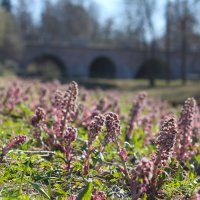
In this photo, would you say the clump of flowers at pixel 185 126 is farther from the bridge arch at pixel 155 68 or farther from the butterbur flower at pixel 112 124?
the bridge arch at pixel 155 68

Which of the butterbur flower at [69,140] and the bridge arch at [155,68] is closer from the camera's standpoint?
the butterbur flower at [69,140]

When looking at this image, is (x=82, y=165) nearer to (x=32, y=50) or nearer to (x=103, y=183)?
(x=103, y=183)

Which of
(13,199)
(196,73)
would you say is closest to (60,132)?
(13,199)

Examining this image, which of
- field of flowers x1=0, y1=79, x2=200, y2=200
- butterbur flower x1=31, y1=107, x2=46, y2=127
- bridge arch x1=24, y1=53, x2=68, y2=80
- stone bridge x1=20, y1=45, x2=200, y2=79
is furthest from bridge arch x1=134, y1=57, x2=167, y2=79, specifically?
butterbur flower x1=31, y1=107, x2=46, y2=127

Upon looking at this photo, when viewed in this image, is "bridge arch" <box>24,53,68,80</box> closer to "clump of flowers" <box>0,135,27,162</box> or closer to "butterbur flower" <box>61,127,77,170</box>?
"clump of flowers" <box>0,135,27,162</box>

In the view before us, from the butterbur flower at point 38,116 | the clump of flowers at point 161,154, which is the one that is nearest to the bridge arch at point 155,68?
the butterbur flower at point 38,116

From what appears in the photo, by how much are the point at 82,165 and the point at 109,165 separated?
44 centimetres

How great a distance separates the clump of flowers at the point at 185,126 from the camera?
4.45 meters

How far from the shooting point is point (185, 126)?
14.8 feet

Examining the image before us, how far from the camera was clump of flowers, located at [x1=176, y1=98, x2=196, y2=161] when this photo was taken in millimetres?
4445

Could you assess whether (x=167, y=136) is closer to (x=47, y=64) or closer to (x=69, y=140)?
(x=69, y=140)

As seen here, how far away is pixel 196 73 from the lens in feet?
224

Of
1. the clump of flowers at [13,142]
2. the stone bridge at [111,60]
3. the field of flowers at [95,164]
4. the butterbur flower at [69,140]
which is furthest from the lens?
the stone bridge at [111,60]

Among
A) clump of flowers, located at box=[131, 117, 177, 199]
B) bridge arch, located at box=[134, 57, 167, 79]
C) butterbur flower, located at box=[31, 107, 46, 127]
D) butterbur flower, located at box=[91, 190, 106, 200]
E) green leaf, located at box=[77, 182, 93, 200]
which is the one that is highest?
bridge arch, located at box=[134, 57, 167, 79]
